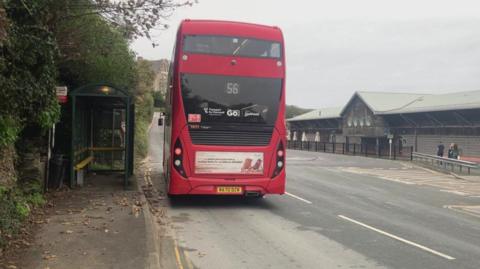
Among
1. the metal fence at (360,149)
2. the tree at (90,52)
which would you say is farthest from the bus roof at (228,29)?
the metal fence at (360,149)

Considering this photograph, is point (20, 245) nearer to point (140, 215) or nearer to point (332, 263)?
point (140, 215)

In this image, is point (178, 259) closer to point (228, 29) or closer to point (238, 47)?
point (238, 47)

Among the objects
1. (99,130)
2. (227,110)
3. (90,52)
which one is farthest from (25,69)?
(99,130)

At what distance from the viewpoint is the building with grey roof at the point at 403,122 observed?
3306cm

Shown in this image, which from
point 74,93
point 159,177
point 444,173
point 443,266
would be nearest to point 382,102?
point 444,173

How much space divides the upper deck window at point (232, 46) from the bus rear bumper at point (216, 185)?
9.12 ft

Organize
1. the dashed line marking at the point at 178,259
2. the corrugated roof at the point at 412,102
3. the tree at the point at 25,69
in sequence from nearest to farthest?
the dashed line marking at the point at 178,259, the tree at the point at 25,69, the corrugated roof at the point at 412,102

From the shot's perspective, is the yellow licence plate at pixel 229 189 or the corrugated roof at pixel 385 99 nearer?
the yellow licence plate at pixel 229 189

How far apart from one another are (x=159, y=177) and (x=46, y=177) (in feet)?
24.0

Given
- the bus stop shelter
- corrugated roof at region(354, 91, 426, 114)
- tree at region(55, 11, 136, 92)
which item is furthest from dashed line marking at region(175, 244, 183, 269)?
corrugated roof at region(354, 91, 426, 114)

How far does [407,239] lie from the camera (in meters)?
8.70

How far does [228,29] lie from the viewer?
11.3 m

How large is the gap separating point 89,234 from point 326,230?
4.23 m

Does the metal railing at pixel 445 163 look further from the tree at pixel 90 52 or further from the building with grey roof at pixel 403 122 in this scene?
the tree at pixel 90 52
